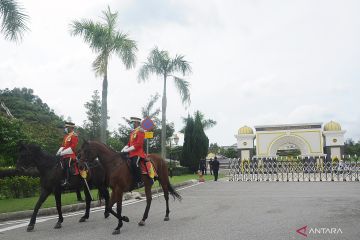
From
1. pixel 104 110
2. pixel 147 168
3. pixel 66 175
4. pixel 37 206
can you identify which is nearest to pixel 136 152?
pixel 147 168

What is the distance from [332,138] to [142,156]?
144 ft

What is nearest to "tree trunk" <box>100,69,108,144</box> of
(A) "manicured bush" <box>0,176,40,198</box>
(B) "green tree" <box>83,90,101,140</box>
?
(A) "manicured bush" <box>0,176,40,198</box>

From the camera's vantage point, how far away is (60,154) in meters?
9.73

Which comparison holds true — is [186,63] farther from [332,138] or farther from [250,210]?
[332,138]

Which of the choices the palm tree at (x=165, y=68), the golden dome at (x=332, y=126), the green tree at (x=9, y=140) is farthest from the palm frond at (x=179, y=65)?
the golden dome at (x=332, y=126)

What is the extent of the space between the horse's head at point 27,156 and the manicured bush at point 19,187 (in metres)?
6.25

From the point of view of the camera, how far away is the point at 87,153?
8.92 meters

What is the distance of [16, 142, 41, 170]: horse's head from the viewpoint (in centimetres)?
929

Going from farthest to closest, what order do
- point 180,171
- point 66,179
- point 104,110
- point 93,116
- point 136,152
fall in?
point 93,116 → point 180,171 → point 104,110 → point 66,179 → point 136,152

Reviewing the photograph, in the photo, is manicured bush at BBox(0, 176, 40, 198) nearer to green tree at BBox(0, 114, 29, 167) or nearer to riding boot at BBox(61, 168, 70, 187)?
riding boot at BBox(61, 168, 70, 187)

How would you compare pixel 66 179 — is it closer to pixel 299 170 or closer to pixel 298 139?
pixel 299 170

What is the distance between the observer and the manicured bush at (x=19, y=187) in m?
14.9

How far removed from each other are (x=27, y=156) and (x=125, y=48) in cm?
1429

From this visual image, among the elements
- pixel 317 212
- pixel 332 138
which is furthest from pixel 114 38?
pixel 332 138
